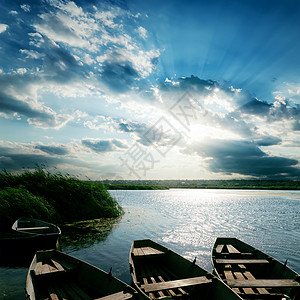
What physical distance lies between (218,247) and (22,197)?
50.8 ft

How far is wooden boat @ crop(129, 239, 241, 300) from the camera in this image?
6.48m

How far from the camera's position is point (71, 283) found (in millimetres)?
7707

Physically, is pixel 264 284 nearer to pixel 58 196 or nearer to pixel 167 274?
pixel 167 274

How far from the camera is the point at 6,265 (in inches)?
439

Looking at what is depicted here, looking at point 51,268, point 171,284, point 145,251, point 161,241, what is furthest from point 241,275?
point 161,241

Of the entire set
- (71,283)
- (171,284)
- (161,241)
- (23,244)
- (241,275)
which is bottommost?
(161,241)

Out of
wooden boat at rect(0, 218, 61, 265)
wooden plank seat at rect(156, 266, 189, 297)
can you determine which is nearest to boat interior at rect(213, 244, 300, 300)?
wooden plank seat at rect(156, 266, 189, 297)

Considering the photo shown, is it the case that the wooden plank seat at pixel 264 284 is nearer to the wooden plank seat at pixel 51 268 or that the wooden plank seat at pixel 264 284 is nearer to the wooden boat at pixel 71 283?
the wooden boat at pixel 71 283

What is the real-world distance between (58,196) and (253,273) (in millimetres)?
18470

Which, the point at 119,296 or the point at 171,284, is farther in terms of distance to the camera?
the point at 171,284

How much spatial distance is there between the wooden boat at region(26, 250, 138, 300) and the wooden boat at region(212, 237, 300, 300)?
371 centimetres

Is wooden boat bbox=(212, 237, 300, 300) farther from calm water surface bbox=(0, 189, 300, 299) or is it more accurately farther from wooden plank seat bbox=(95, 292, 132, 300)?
wooden plank seat bbox=(95, 292, 132, 300)

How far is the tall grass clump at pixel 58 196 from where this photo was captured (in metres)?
18.0

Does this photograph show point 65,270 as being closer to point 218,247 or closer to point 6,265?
point 6,265
